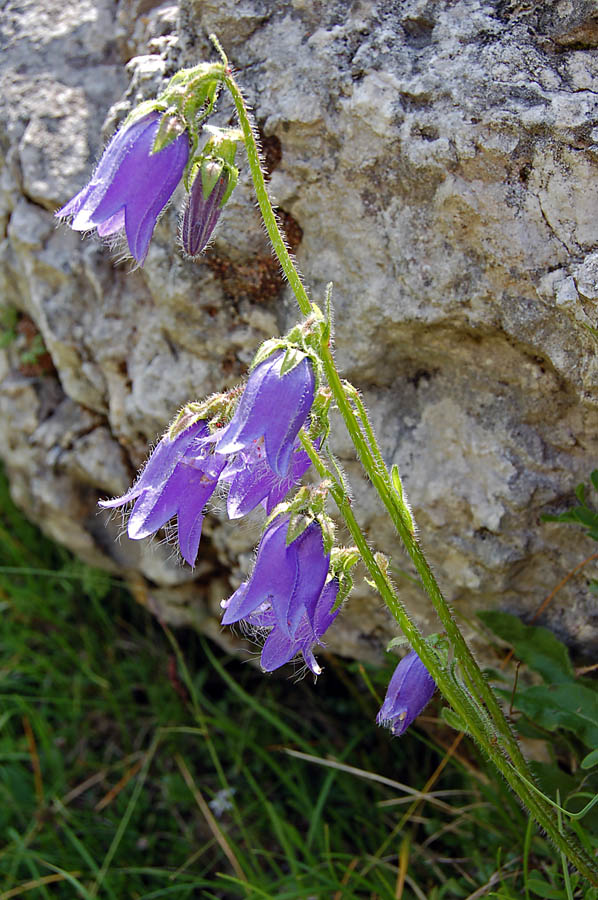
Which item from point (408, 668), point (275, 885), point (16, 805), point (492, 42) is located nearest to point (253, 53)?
point (492, 42)

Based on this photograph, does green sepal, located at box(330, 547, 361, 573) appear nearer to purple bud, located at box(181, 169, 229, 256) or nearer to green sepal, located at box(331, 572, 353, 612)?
green sepal, located at box(331, 572, 353, 612)

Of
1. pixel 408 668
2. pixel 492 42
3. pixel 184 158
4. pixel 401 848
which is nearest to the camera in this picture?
pixel 184 158

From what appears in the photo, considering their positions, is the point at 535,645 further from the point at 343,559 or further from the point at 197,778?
the point at 197,778

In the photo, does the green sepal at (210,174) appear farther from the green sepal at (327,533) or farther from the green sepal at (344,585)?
the green sepal at (344,585)

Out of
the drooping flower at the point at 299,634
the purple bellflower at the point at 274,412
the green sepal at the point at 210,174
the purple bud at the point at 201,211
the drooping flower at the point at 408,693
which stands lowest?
the drooping flower at the point at 408,693

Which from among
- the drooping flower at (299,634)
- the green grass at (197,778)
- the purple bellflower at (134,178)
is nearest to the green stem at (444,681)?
the drooping flower at (299,634)

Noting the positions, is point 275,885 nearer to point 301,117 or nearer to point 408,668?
point 408,668

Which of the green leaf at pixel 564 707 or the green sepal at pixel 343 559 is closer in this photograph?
the green sepal at pixel 343 559
